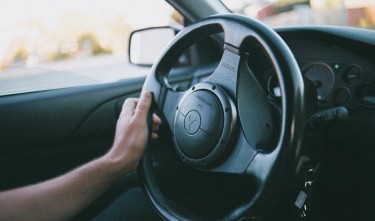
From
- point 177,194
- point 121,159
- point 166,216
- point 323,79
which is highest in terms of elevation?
point 323,79

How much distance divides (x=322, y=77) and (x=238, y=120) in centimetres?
66

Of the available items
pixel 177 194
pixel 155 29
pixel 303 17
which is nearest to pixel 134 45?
pixel 155 29

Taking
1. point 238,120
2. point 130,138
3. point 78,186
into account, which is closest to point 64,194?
point 78,186

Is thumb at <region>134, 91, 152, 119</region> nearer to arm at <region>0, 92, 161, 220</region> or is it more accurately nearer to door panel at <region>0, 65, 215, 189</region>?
arm at <region>0, 92, 161, 220</region>

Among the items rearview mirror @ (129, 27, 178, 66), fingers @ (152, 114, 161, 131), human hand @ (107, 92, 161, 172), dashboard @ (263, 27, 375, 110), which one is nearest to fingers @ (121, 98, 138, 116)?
human hand @ (107, 92, 161, 172)

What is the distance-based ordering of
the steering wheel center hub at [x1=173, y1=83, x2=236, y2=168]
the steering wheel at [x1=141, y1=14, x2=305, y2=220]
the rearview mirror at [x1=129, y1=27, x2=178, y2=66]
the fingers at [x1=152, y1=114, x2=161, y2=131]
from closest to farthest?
the steering wheel at [x1=141, y1=14, x2=305, y2=220] → the steering wheel center hub at [x1=173, y1=83, x2=236, y2=168] → the fingers at [x1=152, y1=114, x2=161, y2=131] → the rearview mirror at [x1=129, y1=27, x2=178, y2=66]

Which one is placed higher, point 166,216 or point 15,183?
point 166,216

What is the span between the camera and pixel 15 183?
1.94 metres

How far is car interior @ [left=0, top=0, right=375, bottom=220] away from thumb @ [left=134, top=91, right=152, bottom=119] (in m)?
0.05

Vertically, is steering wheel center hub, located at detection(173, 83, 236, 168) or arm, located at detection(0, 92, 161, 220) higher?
steering wheel center hub, located at detection(173, 83, 236, 168)

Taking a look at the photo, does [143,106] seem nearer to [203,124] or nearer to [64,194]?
[203,124]

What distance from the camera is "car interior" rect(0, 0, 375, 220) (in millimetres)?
980

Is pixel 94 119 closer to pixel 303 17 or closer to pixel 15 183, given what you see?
pixel 15 183

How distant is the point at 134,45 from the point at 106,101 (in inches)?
23.9
